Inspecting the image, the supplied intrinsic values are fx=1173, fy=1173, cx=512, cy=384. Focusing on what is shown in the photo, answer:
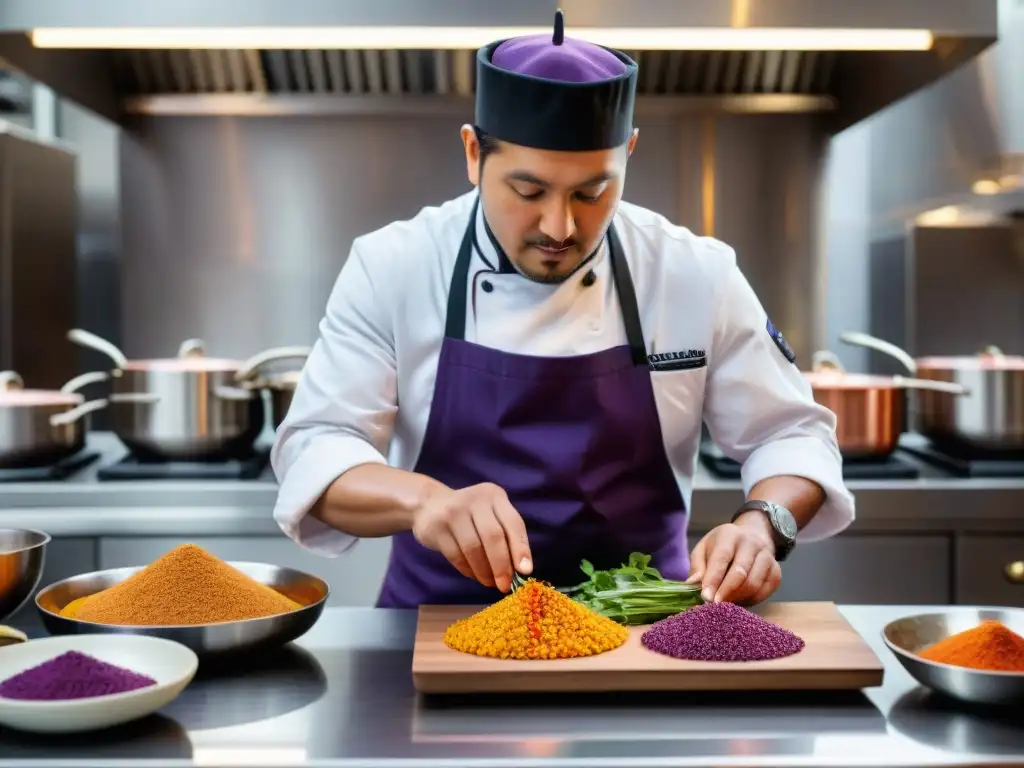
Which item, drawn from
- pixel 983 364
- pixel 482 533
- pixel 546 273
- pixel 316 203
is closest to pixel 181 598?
pixel 482 533

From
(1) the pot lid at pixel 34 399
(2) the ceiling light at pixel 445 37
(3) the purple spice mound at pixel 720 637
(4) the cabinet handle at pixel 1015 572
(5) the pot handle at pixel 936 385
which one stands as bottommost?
(4) the cabinet handle at pixel 1015 572

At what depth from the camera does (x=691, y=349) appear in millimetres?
2004

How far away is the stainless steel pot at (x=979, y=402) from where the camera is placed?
2826mm

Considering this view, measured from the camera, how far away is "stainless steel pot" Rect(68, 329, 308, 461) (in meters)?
2.79

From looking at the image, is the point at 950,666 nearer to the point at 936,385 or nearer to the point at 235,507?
the point at 936,385

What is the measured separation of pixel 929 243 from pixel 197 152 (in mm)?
2071

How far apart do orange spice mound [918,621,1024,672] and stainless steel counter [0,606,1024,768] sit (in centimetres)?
5

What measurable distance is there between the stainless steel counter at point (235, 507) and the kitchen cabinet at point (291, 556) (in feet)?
0.07

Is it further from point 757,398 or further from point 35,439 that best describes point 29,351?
point 757,398

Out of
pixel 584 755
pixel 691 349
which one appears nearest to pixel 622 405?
pixel 691 349

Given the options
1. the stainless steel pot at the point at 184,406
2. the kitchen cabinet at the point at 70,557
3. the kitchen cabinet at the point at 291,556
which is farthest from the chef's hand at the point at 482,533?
the kitchen cabinet at the point at 70,557

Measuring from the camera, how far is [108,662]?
1348mm

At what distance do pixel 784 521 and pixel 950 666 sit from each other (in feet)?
1.56

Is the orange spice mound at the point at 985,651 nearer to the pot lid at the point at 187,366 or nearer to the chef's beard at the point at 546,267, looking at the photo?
the chef's beard at the point at 546,267
